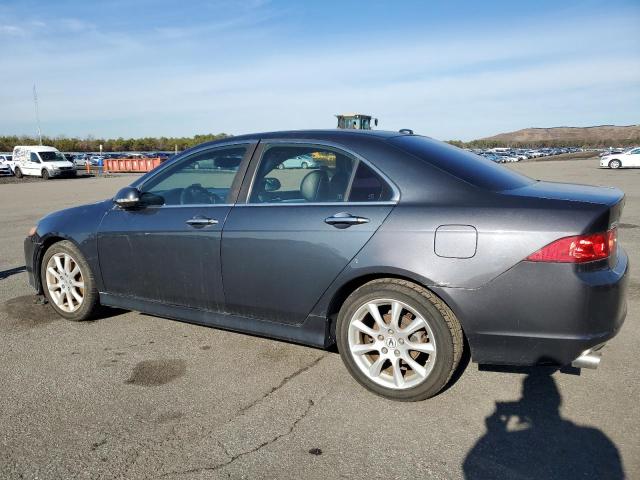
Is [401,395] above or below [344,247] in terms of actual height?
below

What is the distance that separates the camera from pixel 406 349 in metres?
3.20

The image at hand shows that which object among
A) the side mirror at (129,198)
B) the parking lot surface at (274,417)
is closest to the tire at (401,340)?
the parking lot surface at (274,417)

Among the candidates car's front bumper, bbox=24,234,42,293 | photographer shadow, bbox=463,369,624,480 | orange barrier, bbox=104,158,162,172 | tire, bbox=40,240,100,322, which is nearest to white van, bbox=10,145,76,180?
orange barrier, bbox=104,158,162,172

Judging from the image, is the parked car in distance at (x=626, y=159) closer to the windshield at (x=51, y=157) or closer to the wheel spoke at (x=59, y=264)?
the windshield at (x=51, y=157)

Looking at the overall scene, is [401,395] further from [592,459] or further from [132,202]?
[132,202]

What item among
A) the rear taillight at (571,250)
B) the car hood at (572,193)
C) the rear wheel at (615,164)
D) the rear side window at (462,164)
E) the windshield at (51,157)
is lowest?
the rear wheel at (615,164)

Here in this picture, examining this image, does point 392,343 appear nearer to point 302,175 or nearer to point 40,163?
point 302,175

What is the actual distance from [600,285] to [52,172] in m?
34.7

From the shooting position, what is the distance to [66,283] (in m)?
4.73

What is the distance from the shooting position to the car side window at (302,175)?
3.52 metres

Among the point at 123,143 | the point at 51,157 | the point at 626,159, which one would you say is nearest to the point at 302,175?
the point at 51,157

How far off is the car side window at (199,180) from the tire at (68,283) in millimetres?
905

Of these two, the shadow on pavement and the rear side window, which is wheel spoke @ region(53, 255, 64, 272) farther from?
the rear side window

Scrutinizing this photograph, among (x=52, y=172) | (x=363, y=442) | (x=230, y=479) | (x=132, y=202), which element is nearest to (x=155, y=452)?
(x=230, y=479)
